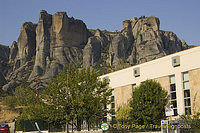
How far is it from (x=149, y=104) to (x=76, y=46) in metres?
139

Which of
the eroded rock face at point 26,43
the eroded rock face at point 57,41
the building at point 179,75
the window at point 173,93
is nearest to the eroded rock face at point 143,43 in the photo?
the eroded rock face at point 57,41

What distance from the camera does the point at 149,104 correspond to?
1588 inches

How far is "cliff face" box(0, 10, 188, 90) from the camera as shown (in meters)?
156

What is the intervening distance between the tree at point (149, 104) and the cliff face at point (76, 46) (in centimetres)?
10589

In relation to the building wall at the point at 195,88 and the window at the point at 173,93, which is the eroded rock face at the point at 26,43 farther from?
the building wall at the point at 195,88

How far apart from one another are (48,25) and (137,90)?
142036 mm

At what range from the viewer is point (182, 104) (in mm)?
42344

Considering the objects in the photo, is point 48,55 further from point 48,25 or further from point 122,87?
point 122,87

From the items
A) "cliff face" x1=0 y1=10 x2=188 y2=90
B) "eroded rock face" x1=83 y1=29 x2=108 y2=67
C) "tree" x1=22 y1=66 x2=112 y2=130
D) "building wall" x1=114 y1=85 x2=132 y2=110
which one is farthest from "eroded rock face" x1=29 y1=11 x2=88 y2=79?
"tree" x1=22 y1=66 x2=112 y2=130

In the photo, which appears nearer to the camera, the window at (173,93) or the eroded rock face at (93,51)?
the window at (173,93)

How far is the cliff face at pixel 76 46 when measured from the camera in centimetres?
15600

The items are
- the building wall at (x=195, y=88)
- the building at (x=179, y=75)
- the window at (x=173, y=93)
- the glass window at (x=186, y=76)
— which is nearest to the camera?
the building wall at (x=195, y=88)

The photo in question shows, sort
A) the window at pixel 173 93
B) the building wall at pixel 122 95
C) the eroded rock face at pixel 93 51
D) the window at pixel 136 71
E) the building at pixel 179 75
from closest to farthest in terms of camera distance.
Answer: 1. the building at pixel 179 75
2. the window at pixel 173 93
3. the window at pixel 136 71
4. the building wall at pixel 122 95
5. the eroded rock face at pixel 93 51

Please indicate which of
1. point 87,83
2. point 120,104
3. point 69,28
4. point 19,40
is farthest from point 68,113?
point 19,40
